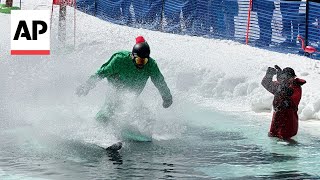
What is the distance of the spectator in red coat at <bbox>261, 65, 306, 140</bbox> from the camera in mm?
10672

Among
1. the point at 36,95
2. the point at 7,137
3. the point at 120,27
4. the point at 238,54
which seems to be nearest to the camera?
the point at 7,137

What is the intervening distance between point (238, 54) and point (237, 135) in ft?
24.3

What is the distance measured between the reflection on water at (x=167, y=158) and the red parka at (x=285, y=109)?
0.17 meters

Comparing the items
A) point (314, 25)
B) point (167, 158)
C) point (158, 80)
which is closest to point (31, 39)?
point (314, 25)

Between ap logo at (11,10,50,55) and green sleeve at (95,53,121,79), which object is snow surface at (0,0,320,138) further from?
green sleeve at (95,53,121,79)

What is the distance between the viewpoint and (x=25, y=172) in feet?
27.3

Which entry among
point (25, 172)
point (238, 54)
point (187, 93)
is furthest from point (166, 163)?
point (238, 54)

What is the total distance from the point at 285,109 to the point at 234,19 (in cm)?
1111

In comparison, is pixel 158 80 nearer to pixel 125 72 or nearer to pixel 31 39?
pixel 125 72

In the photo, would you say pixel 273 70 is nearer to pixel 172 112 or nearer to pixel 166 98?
pixel 166 98

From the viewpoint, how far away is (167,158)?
926cm

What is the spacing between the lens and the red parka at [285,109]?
10664 mm

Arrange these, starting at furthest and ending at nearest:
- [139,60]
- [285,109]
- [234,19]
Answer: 1. [234,19]
2. [285,109]
3. [139,60]

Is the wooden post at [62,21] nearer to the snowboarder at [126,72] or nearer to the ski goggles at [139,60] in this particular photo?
the snowboarder at [126,72]
